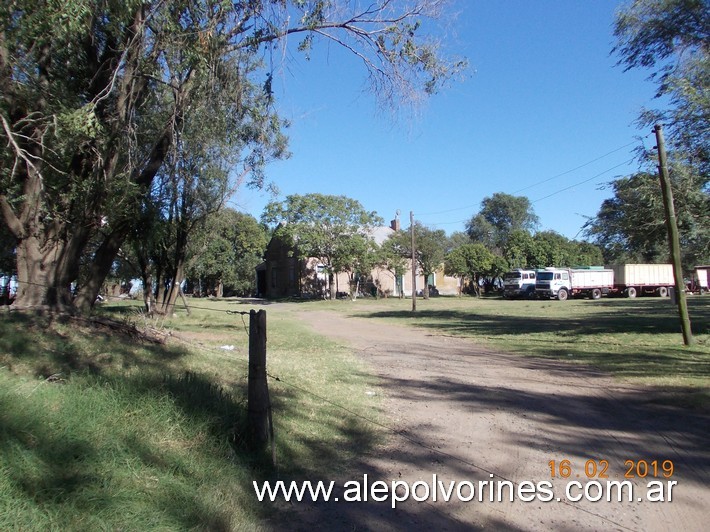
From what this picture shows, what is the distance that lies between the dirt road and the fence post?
3.15ft

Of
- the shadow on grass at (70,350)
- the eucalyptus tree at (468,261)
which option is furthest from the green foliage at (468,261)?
the shadow on grass at (70,350)

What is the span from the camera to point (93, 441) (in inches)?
153

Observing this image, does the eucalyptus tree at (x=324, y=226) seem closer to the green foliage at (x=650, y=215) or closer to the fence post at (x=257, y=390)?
the green foliage at (x=650, y=215)

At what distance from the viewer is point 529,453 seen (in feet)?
17.4

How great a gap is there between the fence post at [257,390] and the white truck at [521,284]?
4733cm

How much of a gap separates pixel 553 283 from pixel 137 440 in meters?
46.8

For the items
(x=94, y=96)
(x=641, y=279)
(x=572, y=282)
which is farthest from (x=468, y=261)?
(x=94, y=96)

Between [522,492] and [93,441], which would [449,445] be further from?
[93,441]

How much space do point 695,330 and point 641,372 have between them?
8.96 m

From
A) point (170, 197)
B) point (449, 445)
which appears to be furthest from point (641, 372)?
point (170, 197)

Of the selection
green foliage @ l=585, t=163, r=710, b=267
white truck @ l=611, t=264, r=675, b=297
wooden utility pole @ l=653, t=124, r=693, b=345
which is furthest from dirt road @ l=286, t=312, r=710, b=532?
white truck @ l=611, t=264, r=675, b=297

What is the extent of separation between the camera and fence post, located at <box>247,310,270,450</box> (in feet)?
15.8

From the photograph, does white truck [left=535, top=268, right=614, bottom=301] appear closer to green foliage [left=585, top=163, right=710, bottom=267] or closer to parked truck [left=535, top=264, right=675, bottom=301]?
parked truck [left=535, top=264, right=675, bottom=301]

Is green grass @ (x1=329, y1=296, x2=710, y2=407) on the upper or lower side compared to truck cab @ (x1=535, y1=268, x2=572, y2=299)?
lower
